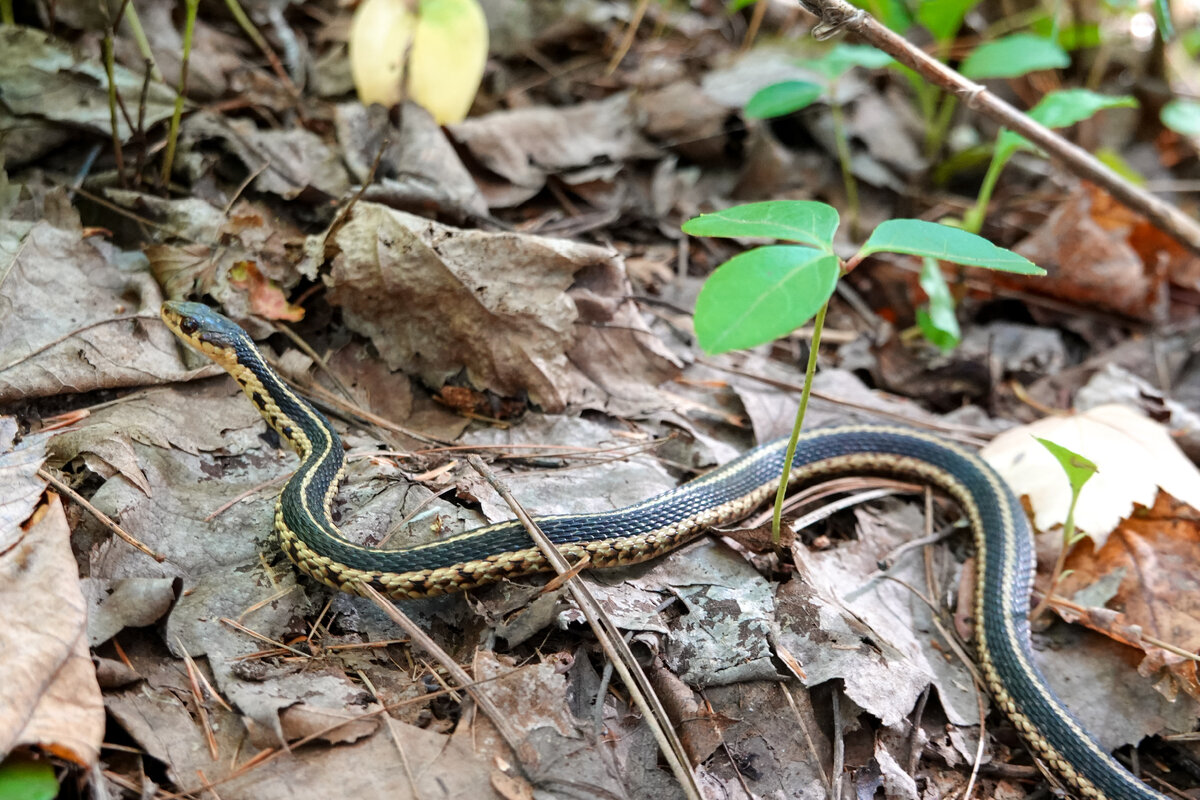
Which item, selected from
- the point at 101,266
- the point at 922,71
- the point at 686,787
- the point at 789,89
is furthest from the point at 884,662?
the point at 101,266

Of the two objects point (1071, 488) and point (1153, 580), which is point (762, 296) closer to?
point (1071, 488)

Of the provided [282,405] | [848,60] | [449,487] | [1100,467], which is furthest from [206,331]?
[1100,467]

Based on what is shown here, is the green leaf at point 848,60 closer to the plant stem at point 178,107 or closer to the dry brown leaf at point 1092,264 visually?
the dry brown leaf at point 1092,264

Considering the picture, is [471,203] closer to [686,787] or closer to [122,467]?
[122,467]

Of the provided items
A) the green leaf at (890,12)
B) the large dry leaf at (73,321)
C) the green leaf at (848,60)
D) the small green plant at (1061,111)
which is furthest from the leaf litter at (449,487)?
the green leaf at (890,12)

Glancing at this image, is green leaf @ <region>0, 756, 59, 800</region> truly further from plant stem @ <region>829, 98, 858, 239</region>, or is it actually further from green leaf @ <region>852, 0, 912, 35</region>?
green leaf @ <region>852, 0, 912, 35</region>

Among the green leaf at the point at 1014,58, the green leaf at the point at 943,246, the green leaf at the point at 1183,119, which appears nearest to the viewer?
the green leaf at the point at 943,246
